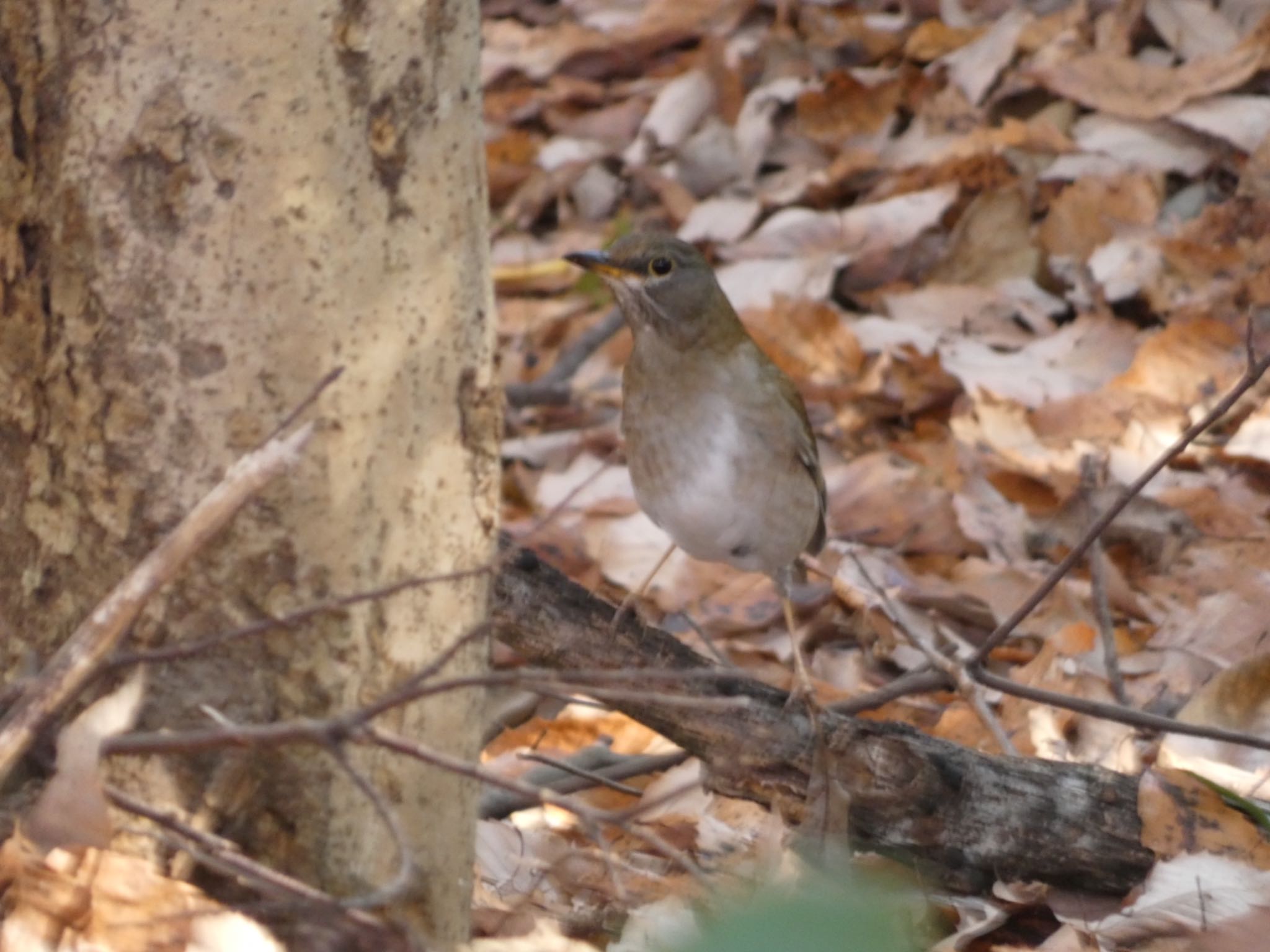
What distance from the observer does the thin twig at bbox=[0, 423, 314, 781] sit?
206 cm

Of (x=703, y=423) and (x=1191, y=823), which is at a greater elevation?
(x=703, y=423)

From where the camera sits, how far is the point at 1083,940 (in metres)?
3.05

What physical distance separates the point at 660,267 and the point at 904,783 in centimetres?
172

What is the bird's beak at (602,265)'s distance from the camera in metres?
4.47

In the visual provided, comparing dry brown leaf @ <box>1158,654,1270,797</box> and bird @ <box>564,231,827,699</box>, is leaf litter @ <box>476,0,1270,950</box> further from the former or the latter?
bird @ <box>564,231,827,699</box>

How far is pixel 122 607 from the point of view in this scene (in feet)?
6.84

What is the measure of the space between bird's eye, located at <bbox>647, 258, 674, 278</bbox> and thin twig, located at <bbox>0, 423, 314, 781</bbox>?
2445mm

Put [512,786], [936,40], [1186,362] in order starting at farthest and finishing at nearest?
[936,40] < [1186,362] < [512,786]

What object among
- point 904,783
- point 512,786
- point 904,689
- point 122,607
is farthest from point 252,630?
point 904,689

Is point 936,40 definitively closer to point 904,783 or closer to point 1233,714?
point 1233,714

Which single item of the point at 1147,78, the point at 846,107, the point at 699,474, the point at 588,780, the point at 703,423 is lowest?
the point at 588,780

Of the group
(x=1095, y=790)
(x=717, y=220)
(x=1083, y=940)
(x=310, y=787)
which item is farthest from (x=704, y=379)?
(x=717, y=220)

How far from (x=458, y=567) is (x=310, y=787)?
384 millimetres

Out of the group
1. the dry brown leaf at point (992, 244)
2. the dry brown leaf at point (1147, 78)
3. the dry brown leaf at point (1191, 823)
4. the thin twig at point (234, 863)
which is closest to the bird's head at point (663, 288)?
the dry brown leaf at point (1191, 823)
